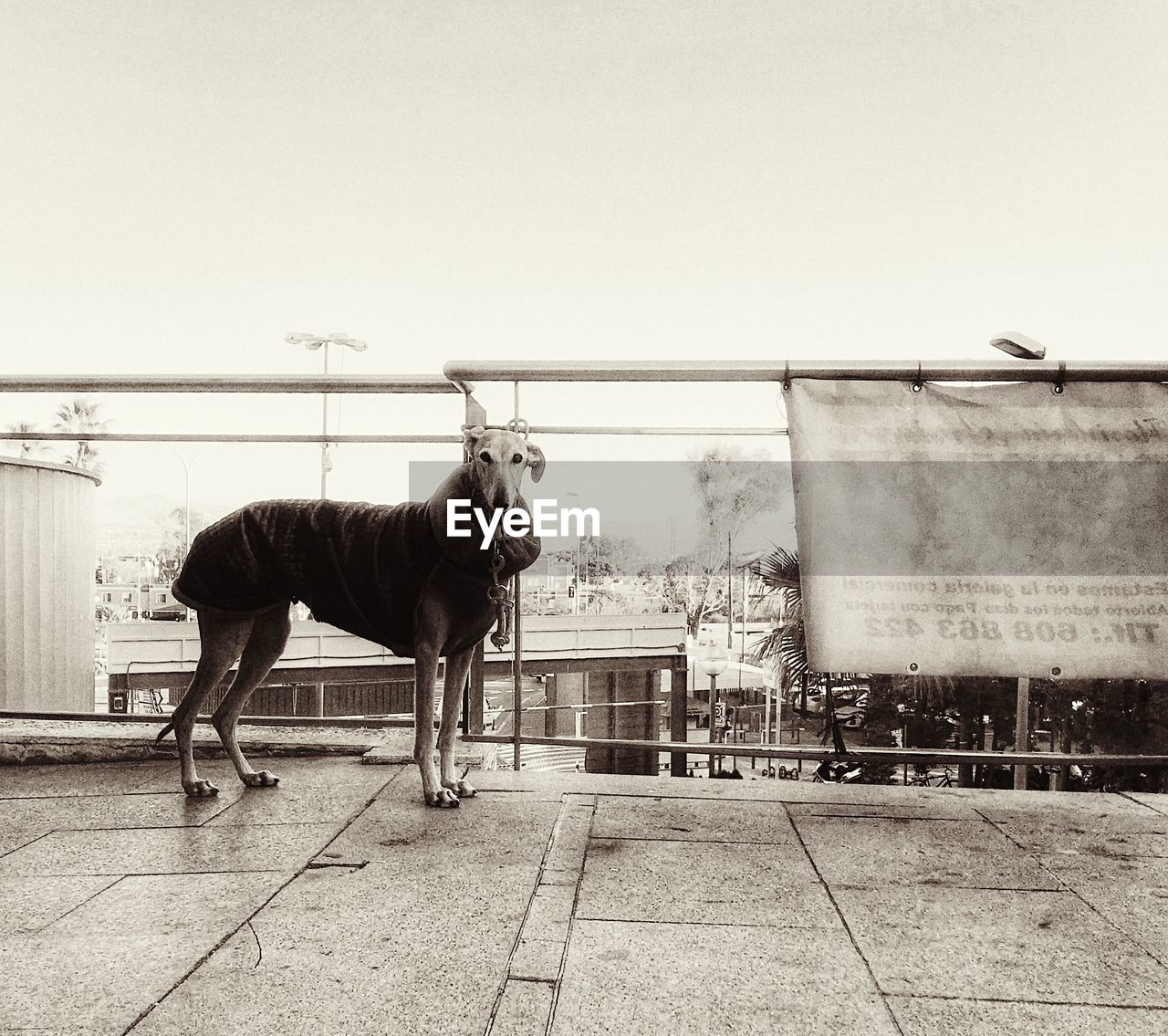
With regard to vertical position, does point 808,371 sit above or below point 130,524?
above

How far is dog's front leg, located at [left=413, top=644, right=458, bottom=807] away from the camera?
10.4ft

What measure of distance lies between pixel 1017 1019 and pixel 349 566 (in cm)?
248

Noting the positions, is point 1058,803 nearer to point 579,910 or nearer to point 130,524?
point 579,910

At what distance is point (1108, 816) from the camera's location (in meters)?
3.12

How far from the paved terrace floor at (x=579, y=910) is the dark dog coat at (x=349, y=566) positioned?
70 centimetres

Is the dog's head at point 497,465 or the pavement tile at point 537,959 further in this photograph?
the dog's head at point 497,465

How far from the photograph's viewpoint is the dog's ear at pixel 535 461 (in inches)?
124

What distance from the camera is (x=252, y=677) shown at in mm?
→ 3465

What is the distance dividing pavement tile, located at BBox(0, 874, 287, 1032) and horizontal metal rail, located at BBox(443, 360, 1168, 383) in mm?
1963

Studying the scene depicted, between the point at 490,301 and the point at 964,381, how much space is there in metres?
34.5

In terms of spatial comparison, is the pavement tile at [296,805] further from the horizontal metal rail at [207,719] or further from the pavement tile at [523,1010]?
the pavement tile at [523,1010]

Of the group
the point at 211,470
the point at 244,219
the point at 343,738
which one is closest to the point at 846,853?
the point at 343,738

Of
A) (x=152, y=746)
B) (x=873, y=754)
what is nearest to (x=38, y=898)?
(x=152, y=746)

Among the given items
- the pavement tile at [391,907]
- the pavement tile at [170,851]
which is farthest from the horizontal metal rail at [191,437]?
the pavement tile at [391,907]
